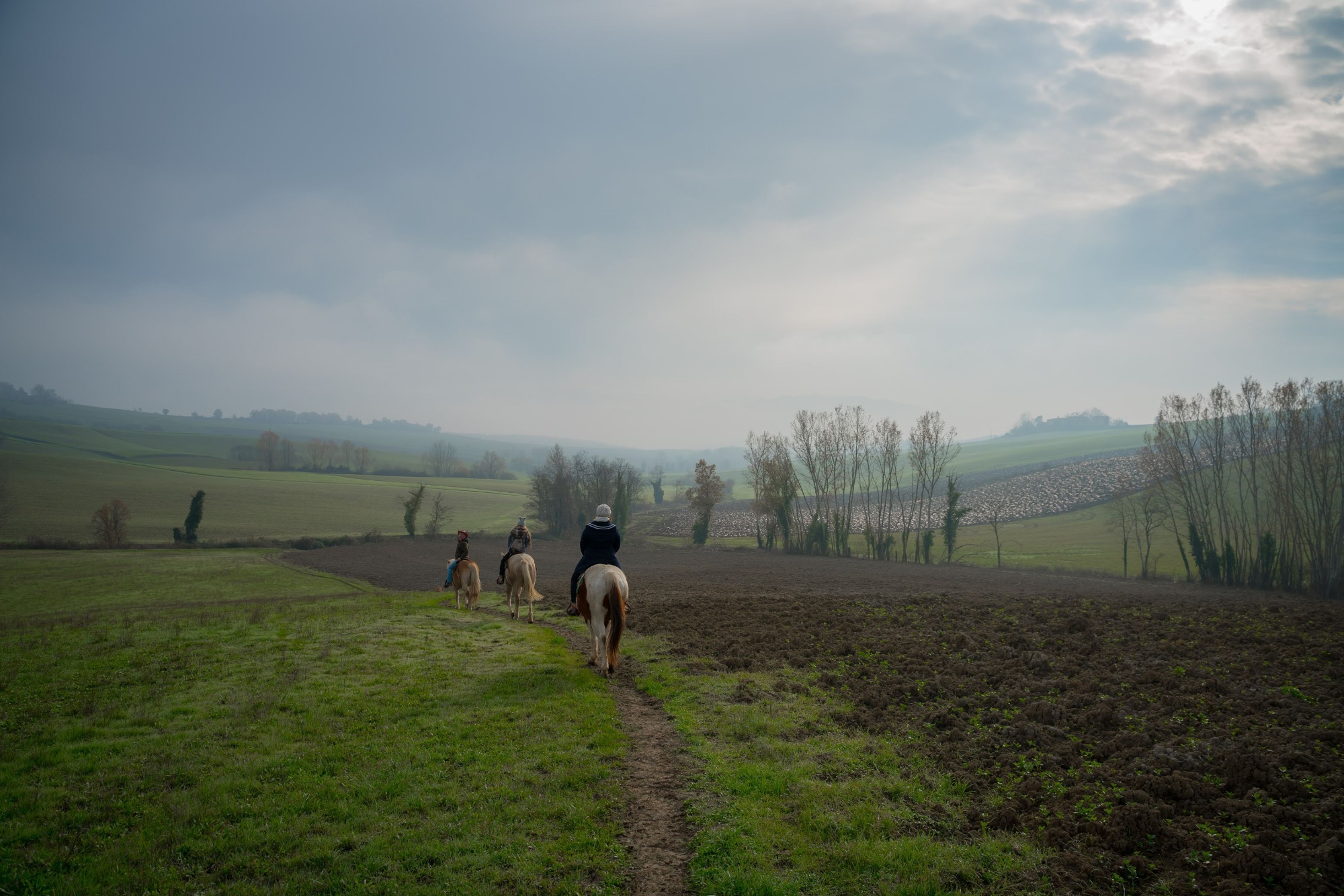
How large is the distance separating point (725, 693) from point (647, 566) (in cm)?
3470

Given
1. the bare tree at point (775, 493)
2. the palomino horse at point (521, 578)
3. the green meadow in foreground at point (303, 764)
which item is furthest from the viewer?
the bare tree at point (775, 493)

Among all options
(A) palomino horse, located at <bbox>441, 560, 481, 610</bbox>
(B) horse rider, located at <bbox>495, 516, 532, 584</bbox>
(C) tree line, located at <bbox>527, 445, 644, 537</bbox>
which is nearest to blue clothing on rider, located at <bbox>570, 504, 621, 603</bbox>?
(B) horse rider, located at <bbox>495, 516, 532, 584</bbox>

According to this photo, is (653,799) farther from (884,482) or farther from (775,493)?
(884,482)

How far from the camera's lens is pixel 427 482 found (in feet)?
373

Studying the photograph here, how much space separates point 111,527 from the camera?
4597 cm

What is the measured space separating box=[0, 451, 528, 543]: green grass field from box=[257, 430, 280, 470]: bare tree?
12.4m

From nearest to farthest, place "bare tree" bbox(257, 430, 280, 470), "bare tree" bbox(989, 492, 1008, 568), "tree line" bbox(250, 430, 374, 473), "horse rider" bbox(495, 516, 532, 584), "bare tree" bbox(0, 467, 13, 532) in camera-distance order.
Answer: "horse rider" bbox(495, 516, 532, 584), "bare tree" bbox(0, 467, 13, 532), "bare tree" bbox(989, 492, 1008, 568), "bare tree" bbox(257, 430, 280, 470), "tree line" bbox(250, 430, 374, 473)

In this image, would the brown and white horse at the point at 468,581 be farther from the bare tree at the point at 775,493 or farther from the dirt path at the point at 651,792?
the bare tree at the point at 775,493

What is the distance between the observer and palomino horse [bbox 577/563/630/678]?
40.5ft

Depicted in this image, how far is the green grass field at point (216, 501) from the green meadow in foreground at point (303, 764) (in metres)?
50.6

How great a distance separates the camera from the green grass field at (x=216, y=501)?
54625 mm

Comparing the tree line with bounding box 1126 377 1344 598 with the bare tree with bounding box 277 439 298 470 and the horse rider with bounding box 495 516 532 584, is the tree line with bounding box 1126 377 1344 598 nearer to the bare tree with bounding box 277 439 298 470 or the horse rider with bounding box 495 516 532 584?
the horse rider with bounding box 495 516 532 584

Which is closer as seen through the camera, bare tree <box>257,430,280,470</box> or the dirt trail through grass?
the dirt trail through grass

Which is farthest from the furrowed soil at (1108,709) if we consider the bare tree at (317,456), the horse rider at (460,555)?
the bare tree at (317,456)
